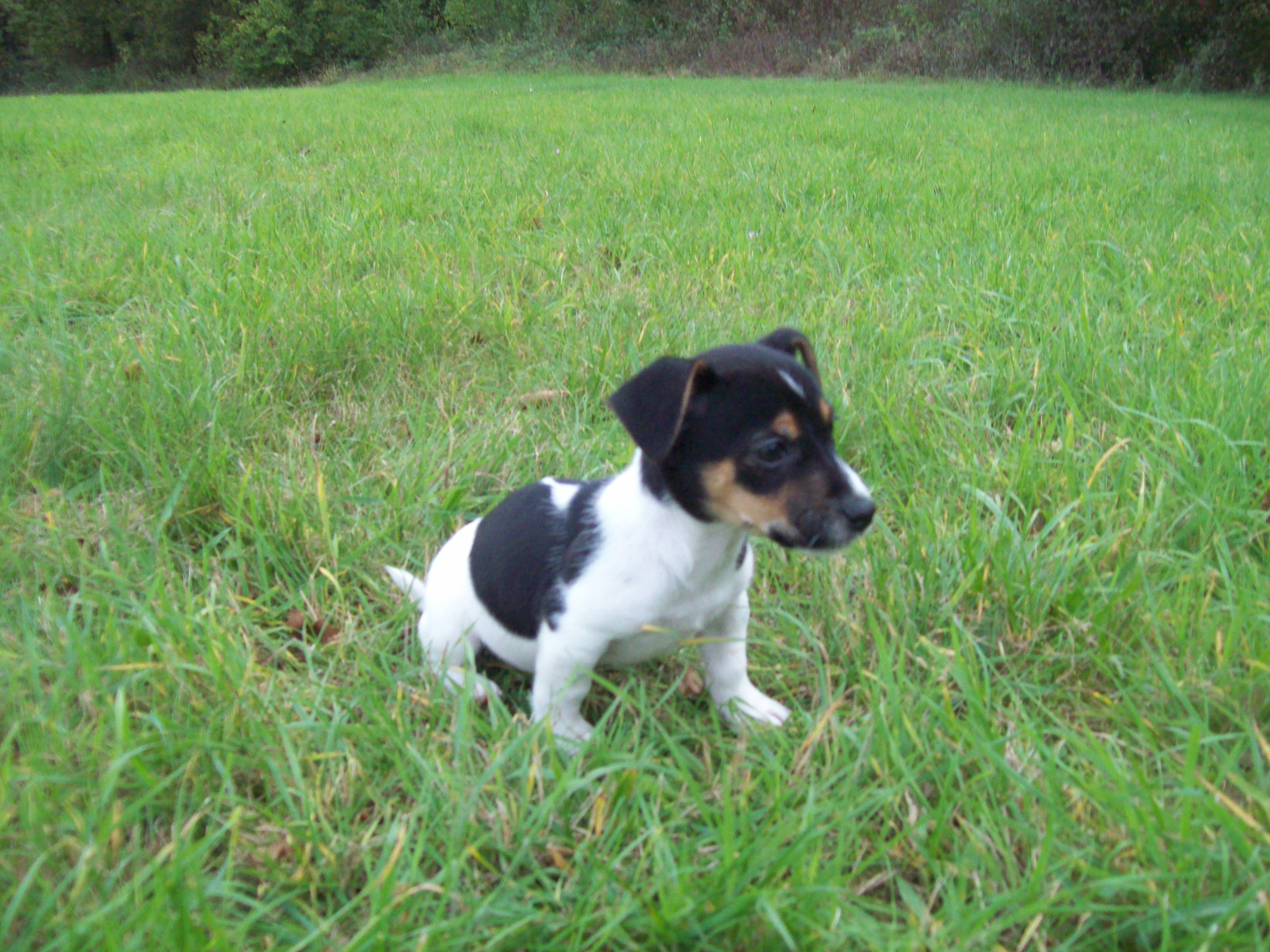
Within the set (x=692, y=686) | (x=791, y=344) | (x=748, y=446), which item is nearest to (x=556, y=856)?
(x=692, y=686)

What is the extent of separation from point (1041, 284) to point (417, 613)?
322 cm

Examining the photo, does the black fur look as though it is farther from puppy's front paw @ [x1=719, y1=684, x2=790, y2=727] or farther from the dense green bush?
the dense green bush

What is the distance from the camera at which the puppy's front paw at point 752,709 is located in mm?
2041

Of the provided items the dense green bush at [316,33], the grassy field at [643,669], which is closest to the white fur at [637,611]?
the grassy field at [643,669]

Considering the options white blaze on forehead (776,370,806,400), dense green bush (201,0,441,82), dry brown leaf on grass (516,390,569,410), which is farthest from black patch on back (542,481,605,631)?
dense green bush (201,0,441,82)

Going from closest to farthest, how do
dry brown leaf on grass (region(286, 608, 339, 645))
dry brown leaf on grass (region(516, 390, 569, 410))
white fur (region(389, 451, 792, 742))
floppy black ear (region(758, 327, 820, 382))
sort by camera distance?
white fur (region(389, 451, 792, 742)) → floppy black ear (region(758, 327, 820, 382)) → dry brown leaf on grass (region(286, 608, 339, 645)) → dry brown leaf on grass (region(516, 390, 569, 410))

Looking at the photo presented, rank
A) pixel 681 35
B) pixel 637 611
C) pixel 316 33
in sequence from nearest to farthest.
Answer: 1. pixel 637 611
2. pixel 681 35
3. pixel 316 33

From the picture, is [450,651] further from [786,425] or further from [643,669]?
[786,425]

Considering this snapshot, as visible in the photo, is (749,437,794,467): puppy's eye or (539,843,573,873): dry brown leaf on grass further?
(749,437,794,467): puppy's eye

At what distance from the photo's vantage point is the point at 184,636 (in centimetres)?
203

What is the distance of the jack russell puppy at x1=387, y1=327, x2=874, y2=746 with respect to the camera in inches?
73.9

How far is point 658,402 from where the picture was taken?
1852 millimetres

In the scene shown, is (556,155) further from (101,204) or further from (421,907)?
(421,907)

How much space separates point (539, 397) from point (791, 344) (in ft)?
4.76
